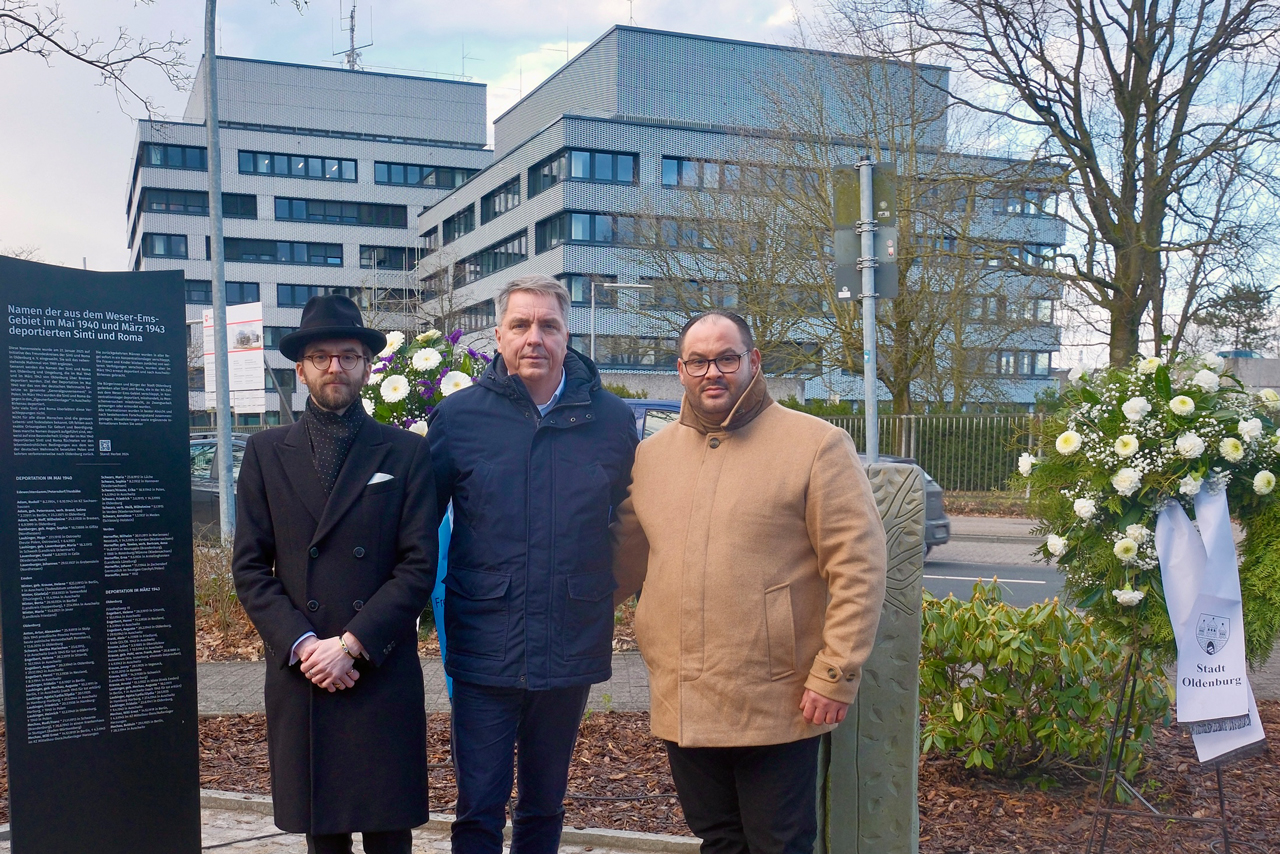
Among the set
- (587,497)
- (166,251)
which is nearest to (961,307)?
(587,497)

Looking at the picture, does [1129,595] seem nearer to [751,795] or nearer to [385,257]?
[751,795]

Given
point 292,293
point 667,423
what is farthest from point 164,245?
point 667,423

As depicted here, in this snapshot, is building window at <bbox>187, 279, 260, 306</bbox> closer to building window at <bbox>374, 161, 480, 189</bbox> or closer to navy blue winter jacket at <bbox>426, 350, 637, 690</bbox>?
building window at <bbox>374, 161, 480, 189</bbox>

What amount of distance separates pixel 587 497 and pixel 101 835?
Result: 2.08 metres

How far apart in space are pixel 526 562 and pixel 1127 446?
224 cm

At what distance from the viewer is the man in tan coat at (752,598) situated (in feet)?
9.37

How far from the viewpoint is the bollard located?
11.6ft

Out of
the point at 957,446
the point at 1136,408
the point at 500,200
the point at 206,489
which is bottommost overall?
the point at 957,446

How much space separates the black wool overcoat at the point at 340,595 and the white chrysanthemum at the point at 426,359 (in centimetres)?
195

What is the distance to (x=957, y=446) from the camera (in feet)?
73.0

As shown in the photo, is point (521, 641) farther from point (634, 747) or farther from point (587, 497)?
point (634, 747)

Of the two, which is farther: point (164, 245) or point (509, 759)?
point (164, 245)

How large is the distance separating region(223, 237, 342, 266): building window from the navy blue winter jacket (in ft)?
203

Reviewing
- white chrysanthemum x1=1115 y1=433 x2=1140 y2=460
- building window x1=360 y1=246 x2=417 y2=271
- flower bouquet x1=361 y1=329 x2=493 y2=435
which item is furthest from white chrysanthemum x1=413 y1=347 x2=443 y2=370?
building window x1=360 y1=246 x2=417 y2=271
